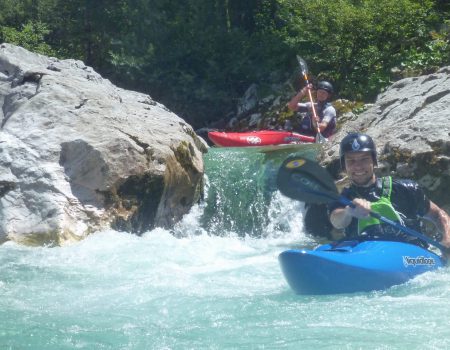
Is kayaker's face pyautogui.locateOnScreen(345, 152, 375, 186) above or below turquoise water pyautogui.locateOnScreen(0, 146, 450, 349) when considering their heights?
above

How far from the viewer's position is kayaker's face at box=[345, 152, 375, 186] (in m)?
4.84


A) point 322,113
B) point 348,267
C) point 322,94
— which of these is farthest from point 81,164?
point 322,113

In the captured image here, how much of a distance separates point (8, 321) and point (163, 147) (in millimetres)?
3554

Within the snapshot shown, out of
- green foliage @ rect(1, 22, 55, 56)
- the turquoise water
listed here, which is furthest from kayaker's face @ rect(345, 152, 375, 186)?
green foliage @ rect(1, 22, 55, 56)

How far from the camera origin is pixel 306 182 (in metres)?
4.98

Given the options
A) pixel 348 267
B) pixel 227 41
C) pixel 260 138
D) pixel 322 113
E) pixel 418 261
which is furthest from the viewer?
pixel 227 41

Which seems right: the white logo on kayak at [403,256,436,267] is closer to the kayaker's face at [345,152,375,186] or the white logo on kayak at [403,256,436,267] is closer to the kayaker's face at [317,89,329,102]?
the kayaker's face at [345,152,375,186]

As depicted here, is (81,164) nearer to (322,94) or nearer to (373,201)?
(373,201)

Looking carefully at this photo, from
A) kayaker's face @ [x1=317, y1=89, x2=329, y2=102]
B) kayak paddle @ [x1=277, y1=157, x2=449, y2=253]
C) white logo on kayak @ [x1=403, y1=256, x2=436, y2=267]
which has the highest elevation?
kayaker's face @ [x1=317, y1=89, x2=329, y2=102]

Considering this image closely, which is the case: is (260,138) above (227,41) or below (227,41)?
below

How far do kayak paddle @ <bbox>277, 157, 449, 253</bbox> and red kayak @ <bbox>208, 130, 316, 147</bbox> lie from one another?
562 cm

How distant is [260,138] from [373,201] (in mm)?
6462

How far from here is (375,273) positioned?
4.57 m

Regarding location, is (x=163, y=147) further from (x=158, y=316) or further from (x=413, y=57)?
(x=413, y=57)
